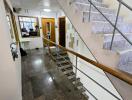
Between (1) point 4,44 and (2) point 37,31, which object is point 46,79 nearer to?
(1) point 4,44

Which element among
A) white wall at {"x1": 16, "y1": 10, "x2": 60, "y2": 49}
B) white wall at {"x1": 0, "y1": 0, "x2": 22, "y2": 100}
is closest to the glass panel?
white wall at {"x1": 16, "y1": 10, "x2": 60, "y2": 49}

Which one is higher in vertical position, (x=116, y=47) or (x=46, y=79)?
(x=116, y=47)

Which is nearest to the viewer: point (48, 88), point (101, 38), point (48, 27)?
point (101, 38)

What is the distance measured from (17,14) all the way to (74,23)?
4.90 metres

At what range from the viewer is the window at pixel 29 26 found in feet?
19.2

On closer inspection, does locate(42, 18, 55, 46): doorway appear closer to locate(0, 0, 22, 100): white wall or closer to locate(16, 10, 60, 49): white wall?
locate(16, 10, 60, 49): white wall

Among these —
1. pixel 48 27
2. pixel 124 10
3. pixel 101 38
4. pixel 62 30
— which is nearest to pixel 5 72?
pixel 101 38

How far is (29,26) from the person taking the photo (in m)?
6.12

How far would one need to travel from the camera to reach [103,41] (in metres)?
1.45

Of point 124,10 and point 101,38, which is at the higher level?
point 124,10

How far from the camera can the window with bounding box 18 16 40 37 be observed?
5844 mm

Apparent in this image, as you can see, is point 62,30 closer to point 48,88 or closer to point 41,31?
point 41,31

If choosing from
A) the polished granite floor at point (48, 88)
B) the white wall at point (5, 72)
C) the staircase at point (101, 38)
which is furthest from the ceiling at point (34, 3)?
the polished granite floor at point (48, 88)

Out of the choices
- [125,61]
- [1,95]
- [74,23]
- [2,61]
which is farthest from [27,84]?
[125,61]
